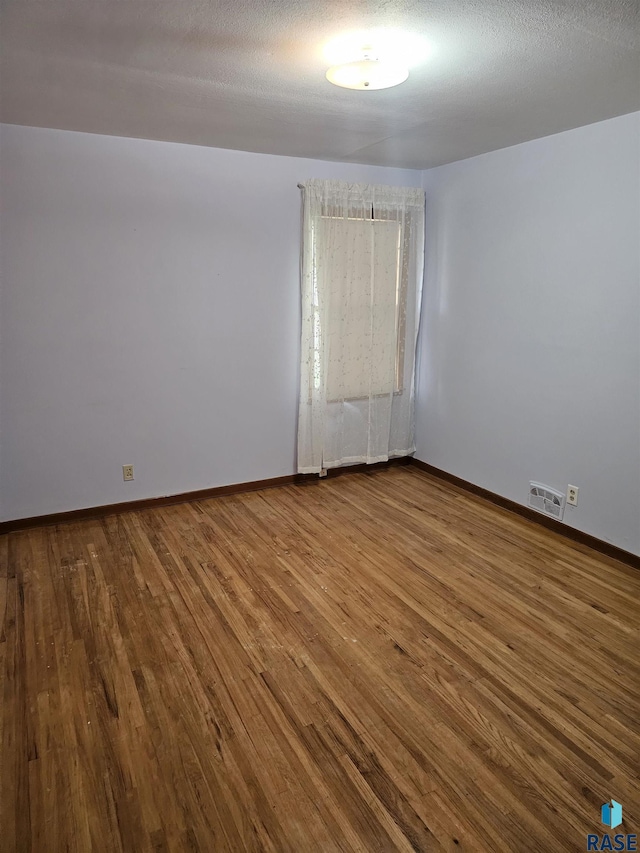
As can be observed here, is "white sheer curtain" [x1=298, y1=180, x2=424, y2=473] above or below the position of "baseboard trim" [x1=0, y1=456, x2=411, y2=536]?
above

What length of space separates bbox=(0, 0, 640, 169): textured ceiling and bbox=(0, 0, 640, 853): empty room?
0.02 m

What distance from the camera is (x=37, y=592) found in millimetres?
2920

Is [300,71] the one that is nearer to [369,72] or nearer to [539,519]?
[369,72]

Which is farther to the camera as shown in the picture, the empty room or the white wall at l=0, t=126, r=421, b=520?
the white wall at l=0, t=126, r=421, b=520

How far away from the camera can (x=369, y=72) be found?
2.14m

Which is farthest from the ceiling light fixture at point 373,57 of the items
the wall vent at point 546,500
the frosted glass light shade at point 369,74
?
the wall vent at point 546,500

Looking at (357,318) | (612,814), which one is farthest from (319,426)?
(612,814)

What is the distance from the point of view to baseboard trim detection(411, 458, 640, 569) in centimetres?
326

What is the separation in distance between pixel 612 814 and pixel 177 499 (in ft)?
10.2

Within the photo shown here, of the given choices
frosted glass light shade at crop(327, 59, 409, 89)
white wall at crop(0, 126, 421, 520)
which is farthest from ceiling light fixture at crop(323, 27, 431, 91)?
white wall at crop(0, 126, 421, 520)

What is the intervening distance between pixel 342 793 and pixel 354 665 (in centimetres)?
61

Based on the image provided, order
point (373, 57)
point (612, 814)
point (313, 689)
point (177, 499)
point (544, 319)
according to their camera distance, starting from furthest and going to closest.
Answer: point (177, 499)
point (544, 319)
point (313, 689)
point (373, 57)
point (612, 814)

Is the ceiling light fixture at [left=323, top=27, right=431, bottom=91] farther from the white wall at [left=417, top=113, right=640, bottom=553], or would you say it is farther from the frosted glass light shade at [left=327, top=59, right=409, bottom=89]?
the white wall at [left=417, top=113, right=640, bottom=553]

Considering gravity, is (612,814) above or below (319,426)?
below
